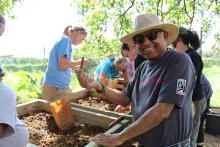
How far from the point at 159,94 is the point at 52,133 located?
1.55m

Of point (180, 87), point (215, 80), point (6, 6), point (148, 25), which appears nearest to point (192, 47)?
point (148, 25)

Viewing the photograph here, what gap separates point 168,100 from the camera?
142 centimetres

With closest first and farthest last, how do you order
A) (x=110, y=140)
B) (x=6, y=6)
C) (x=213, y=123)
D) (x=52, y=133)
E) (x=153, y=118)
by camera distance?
(x=153, y=118) < (x=110, y=140) < (x=52, y=133) < (x=213, y=123) < (x=6, y=6)

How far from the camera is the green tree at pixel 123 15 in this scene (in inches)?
287

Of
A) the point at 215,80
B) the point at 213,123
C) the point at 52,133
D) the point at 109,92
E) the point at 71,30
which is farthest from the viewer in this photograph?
the point at 215,80

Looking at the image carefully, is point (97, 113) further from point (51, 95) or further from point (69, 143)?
point (51, 95)

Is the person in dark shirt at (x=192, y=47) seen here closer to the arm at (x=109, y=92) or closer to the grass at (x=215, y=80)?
the arm at (x=109, y=92)

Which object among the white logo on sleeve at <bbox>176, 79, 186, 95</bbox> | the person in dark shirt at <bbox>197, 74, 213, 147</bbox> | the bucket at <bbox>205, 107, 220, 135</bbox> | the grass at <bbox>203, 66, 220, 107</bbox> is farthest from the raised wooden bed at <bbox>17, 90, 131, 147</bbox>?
the grass at <bbox>203, 66, 220, 107</bbox>

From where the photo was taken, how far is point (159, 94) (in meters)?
1.46

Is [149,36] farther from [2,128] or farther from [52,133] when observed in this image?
[52,133]

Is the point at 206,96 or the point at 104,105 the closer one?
the point at 206,96

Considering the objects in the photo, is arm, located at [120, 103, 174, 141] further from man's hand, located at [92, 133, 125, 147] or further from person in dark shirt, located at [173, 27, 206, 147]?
person in dark shirt, located at [173, 27, 206, 147]

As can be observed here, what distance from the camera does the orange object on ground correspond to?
2.60 meters

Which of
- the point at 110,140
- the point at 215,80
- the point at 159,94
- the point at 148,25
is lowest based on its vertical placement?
the point at 215,80
